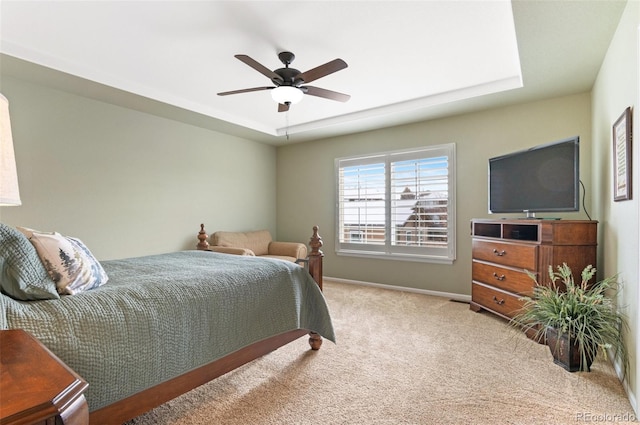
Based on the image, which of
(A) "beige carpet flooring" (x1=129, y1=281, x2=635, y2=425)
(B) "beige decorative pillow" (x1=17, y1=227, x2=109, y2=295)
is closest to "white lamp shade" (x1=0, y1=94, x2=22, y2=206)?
(B) "beige decorative pillow" (x1=17, y1=227, x2=109, y2=295)

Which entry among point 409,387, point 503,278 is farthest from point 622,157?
point 409,387

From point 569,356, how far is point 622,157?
1361mm

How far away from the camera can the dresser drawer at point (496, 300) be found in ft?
9.61

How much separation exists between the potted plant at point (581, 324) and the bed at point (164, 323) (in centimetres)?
161

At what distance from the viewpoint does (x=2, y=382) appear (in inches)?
25.9

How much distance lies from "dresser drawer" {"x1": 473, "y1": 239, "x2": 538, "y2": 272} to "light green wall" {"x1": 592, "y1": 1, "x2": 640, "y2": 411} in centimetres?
49

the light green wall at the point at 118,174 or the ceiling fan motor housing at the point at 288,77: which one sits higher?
the ceiling fan motor housing at the point at 288,77

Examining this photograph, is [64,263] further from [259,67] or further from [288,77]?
[288,77]

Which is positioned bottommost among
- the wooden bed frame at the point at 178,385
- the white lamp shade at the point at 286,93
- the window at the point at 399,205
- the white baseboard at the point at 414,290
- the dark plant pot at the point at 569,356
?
the white baseboard at the point at 414,290

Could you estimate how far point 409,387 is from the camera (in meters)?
1.99

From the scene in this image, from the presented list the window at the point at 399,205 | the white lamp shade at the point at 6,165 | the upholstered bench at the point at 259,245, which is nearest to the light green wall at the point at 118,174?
the upholstered bench at the point at 259,245

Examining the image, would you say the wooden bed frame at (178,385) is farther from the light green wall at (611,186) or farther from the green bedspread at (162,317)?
the light green wall at (611,186)

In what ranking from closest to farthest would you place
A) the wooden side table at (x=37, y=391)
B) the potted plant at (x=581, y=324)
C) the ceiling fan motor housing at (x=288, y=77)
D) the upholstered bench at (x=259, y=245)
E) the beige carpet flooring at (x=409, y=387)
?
the wooden side table at (x=37, y=391), the beige carpet flooring at (x=409, y=387), the potted plant at (x=581, y=324), the ceiling fan motor housing at (x=288, y=77), the upholstered bench at (x=259, y=245)

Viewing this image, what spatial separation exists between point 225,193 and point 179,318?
363cm
